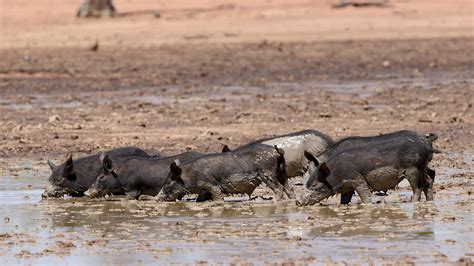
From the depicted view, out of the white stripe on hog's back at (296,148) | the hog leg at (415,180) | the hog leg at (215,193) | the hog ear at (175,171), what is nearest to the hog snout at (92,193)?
the hog ear at (175,171)

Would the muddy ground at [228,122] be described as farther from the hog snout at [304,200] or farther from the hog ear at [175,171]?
the hog ear at [175,171]

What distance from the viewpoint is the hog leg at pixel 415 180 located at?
39.5 feet

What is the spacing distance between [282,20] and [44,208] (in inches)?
958

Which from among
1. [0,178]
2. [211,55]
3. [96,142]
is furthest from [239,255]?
[211,55]

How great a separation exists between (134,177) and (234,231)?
2802mm

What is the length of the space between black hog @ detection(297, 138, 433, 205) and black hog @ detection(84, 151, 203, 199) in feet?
5.15

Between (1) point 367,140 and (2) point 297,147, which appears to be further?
(2) point 297,147

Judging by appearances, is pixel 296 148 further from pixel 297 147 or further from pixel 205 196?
pixel 205 196

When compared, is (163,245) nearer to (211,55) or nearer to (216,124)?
(216,124)

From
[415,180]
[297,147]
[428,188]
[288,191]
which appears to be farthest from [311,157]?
[428,188]

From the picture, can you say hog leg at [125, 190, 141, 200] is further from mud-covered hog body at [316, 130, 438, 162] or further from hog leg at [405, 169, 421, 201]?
hog leg at [405, 169, 421, 201]

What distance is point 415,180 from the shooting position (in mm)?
12062

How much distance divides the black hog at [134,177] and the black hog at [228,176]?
1.02 ft

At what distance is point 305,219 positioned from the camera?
439 inches
